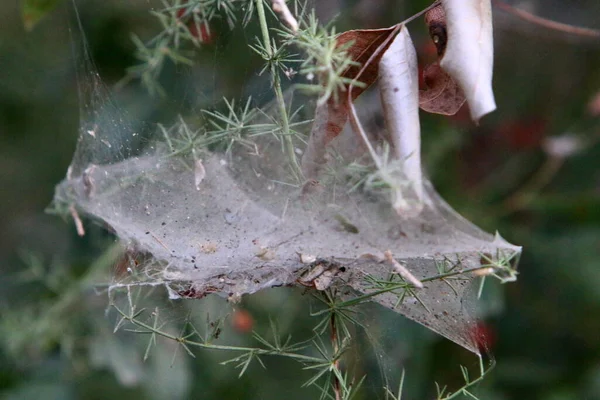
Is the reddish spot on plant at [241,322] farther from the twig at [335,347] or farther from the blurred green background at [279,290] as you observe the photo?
the twig at [335,347]

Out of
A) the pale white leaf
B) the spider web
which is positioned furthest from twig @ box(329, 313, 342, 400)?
the pale white leaf

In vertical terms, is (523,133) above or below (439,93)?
below

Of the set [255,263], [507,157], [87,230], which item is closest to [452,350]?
[507,157]

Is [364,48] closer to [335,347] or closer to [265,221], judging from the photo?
[265,221]

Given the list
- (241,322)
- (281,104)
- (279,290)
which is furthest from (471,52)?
(279,290)

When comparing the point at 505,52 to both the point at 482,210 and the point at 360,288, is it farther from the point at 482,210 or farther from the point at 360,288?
the point at 360,288
